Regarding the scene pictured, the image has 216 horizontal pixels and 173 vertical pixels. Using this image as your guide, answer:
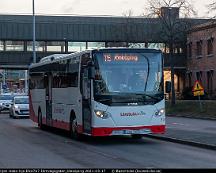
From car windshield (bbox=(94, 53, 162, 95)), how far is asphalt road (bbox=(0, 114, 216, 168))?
1.89m

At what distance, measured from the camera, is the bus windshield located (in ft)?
63.4

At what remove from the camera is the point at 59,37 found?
6581 cm

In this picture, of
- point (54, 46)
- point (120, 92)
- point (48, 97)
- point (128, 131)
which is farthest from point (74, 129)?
point (54, 46)

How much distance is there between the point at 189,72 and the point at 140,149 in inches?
1930

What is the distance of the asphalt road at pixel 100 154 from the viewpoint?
1402 centimetres

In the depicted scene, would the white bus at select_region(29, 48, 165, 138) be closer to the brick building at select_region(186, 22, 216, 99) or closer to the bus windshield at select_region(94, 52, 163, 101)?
the bus windshield at select_region(94, 52, 163, 101)

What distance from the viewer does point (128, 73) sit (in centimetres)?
1959

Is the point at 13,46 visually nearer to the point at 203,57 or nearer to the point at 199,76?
the point at 199,76

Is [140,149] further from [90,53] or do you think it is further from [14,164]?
[14,164]

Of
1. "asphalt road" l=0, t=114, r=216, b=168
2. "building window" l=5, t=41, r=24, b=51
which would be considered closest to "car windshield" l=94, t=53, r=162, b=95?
"asphalt road" l=0, t=114, r=216, b=168

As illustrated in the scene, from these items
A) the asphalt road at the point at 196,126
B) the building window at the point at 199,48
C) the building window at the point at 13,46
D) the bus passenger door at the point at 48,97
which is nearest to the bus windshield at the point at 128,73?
the asphalt road at the point at 196,126

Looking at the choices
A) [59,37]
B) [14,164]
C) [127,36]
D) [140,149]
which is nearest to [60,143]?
[140,149]

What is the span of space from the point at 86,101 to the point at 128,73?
1.75 m

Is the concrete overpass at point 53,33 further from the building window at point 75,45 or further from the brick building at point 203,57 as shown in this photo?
the brick building at point 203,57
